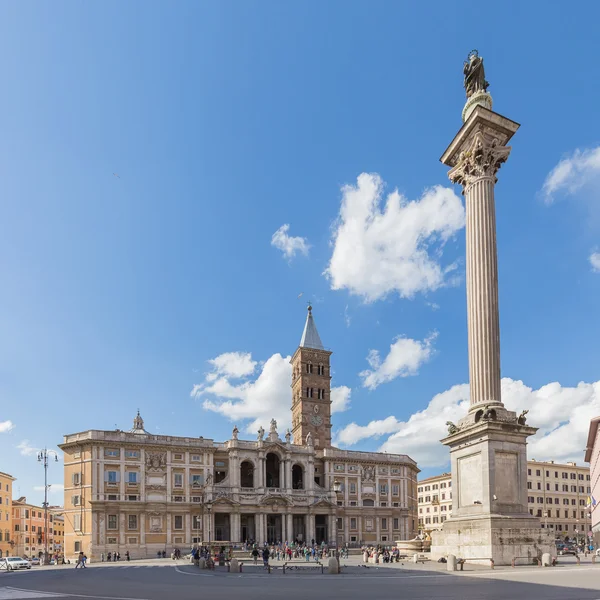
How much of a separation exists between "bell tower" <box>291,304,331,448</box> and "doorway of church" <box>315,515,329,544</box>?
11.7 metres

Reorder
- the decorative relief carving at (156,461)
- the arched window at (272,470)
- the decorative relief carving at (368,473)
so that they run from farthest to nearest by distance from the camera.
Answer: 1. the decorative relief carving at (368,473)
2. the arched window at (272,470)
3. the decorative relief carving at (156,461)

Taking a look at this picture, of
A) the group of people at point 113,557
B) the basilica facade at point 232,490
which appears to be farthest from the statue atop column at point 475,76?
the group of people at point 113,557

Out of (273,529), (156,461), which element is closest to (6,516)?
(156,461)

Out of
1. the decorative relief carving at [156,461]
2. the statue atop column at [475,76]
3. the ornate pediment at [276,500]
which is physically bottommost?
the ornate pediment at [276,500]

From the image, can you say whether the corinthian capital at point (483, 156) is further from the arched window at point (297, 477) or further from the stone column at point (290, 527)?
the arched window at point (297, 477)

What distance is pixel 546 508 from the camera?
109 metres

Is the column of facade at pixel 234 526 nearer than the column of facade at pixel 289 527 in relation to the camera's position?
Yes

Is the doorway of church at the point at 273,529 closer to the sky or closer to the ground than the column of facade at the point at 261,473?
closer to the ground

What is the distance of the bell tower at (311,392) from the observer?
99938 millimetres

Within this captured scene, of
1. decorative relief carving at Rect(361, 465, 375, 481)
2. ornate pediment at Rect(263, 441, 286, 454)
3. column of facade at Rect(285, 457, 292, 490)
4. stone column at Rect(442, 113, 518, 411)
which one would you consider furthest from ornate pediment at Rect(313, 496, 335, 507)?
stone column at Rect(442, 113, 518, 411)

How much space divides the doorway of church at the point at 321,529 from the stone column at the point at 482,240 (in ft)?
211

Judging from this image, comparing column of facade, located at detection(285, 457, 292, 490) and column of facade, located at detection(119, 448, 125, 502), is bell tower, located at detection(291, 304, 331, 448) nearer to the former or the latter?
column of facade, located at detection(285, 457, 292, 490)

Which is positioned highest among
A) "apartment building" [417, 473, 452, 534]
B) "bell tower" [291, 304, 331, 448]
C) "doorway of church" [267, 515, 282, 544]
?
"bell tower" [291, 304, 331, 448]

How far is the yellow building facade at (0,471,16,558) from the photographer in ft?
303
